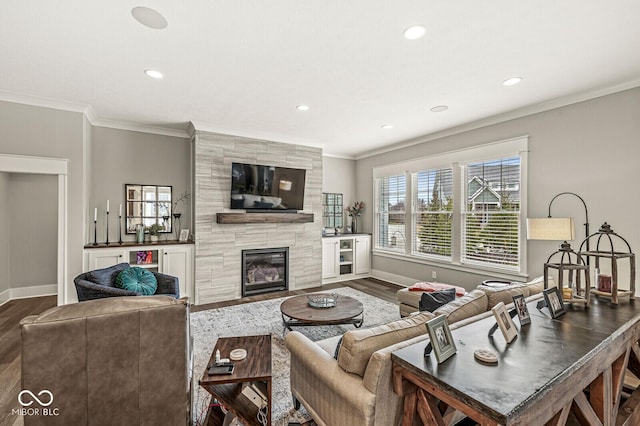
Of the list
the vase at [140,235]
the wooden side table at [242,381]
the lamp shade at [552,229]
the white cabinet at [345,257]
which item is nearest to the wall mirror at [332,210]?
the white cabinet at [345,257]

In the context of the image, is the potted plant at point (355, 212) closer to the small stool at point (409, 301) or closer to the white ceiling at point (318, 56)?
the white ceiling at point (318, 56)

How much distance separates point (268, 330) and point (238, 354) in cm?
185

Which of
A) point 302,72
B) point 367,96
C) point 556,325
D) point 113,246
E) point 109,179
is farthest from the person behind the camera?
point 109,179

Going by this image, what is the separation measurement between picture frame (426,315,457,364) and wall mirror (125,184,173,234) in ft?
15.5

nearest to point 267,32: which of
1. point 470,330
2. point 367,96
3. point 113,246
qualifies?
point 367,96

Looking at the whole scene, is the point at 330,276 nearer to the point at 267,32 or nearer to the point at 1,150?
the point at 267,32

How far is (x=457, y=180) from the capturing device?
4867 millimetres

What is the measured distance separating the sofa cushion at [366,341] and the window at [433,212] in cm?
373

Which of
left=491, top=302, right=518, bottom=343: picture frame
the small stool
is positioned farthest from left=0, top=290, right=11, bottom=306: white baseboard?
left=491, top=302, right=518, bottom=343: picture frame

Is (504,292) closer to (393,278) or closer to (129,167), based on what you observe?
(393,278)

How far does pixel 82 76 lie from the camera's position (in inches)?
121

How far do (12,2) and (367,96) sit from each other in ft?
9.90

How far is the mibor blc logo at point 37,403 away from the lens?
133cm

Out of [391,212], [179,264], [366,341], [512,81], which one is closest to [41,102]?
[179,264]
